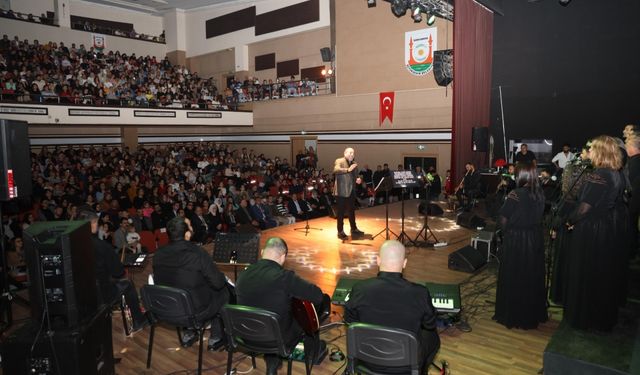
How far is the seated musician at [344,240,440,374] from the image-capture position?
2.65 metres

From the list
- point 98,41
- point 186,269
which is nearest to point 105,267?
point 186,269

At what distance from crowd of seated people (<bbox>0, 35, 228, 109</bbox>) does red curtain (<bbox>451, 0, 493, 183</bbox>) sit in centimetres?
1205

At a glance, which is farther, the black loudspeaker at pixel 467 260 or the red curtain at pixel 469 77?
the red curtain at pixel 469 77

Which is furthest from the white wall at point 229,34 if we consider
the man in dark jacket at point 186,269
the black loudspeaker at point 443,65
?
the man in dark jacket at point 186,269

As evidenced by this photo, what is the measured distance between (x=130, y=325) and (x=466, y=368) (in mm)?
3404

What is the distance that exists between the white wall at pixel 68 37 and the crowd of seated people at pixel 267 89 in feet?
16.3

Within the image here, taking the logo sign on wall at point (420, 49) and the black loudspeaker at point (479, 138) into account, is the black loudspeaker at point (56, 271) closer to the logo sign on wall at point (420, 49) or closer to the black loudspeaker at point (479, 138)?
the black loudspeaker at point (479, 138)

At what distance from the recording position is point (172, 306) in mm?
3533

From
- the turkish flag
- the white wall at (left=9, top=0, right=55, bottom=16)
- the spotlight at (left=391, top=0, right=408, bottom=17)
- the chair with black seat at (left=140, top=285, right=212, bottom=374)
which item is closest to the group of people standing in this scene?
the chair with black seat at (left=140, top=285, right=212, bottom=374)

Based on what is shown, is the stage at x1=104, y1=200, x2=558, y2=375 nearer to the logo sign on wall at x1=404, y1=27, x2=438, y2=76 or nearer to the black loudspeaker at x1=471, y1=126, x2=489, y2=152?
the black loudspeaker at x1=471, y1=126, x2=489, y2=152

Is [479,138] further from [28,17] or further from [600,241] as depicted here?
[28,17]

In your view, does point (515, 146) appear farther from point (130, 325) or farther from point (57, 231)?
point (57, 231)

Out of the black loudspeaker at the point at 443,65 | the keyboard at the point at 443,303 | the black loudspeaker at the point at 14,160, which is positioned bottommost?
the keyboard at the point at 443,303

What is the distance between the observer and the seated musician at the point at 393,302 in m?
2.65
